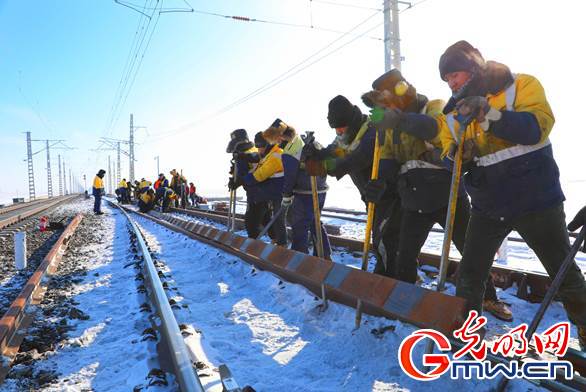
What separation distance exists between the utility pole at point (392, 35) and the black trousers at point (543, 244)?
1218 cm

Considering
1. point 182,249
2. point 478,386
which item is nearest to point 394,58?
point 182,249

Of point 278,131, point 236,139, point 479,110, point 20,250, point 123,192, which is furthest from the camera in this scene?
point 123,192

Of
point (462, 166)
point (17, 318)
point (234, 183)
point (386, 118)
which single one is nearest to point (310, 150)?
point (386, 118)

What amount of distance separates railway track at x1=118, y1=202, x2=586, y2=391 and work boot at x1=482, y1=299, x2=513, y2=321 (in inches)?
41.0

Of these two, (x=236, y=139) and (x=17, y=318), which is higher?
(x=236, y=139)

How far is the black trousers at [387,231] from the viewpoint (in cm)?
409

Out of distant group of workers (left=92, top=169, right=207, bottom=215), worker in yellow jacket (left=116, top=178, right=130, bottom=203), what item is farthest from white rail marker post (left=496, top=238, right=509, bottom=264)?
worker in yellow jacket (left=116, top=178, right=130, bottom=203)

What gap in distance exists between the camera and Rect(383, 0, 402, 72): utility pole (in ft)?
45.7

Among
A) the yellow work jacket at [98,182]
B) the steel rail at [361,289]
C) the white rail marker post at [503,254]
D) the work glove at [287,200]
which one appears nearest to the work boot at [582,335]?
the steel rail at [361,289]

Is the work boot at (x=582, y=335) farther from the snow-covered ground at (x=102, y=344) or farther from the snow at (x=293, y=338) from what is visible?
the snow-covered ground at (x=102, y=344)

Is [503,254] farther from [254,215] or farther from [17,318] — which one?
[17,318]

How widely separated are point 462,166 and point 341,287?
149 centimetres

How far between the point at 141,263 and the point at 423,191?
4898 mm

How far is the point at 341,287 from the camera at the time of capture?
3.65 m
